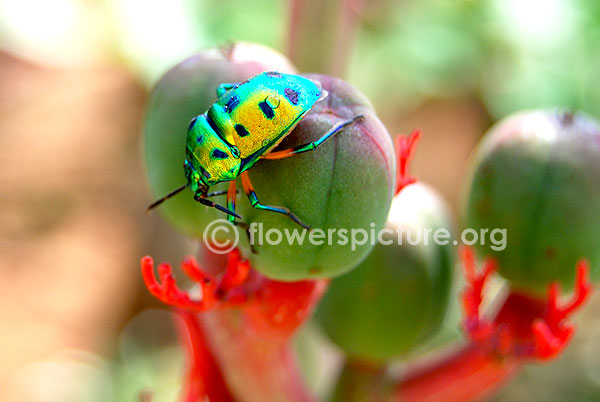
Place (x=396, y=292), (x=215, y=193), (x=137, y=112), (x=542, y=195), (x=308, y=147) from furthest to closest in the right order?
(x=137, y=112) → (x=396, y=292) → (x=542, y=195) → (x=215, y=193) → (x=308, y=147)

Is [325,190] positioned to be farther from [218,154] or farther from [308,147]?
[218,154]

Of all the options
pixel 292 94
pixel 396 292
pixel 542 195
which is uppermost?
pixel 292 94

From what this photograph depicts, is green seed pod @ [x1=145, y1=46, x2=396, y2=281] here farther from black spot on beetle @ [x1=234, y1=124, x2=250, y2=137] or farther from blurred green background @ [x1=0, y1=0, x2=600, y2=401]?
blurred green background @ [x1=0, y1=0, x2=600, y2=401]

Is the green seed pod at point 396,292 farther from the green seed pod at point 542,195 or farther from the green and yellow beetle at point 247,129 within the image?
the green and yellow beetle at point 247,129

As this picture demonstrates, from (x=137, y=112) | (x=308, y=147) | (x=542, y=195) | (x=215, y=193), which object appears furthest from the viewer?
(x=137, y=112)

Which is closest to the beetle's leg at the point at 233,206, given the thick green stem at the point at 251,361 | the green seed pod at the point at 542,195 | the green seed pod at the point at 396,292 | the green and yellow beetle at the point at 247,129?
the green and yellow beetle at the point at 247,129

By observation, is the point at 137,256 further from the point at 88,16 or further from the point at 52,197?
the point at 88,16

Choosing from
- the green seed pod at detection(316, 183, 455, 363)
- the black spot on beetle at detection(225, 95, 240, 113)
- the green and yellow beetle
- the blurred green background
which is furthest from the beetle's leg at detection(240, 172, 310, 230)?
the blurred green background

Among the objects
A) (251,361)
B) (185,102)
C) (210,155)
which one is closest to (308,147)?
(210,155)
